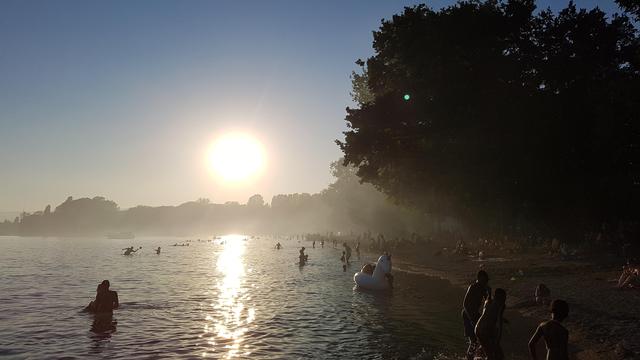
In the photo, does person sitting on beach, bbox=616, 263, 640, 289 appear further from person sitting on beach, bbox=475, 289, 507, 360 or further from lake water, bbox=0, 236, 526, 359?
person sitting on beach, bbox=475, 289, 507, 360

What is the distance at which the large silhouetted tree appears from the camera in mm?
34375

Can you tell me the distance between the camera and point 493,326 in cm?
1070

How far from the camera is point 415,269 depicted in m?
40.5

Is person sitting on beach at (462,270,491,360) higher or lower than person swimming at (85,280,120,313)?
higher

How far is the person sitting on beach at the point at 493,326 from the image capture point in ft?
35.1

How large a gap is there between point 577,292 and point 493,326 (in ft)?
45.3

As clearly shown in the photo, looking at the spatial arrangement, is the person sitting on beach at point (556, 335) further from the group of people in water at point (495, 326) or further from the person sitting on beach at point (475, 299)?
the person sitting on beach at point (475, 299)

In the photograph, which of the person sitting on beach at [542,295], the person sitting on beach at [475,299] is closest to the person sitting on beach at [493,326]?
the person sitting on beach at [475,299]

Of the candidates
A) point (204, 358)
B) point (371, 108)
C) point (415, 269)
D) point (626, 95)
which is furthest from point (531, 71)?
point (204, 358)

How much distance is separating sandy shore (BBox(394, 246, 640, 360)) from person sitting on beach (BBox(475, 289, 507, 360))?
424cm

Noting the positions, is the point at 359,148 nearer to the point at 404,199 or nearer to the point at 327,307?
the point at 404,199

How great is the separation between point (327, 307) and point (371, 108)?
17.7 meters

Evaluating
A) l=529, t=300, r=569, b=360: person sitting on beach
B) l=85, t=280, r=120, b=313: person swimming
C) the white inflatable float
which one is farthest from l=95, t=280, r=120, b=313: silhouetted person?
l=529, t=300, r=569, b=360: person sitting on beach

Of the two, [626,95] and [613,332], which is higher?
[626,95]
